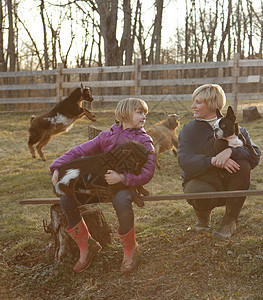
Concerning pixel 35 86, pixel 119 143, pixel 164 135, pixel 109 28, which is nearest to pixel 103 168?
pixel 119 143

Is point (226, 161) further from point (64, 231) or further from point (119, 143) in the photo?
point (64, 231)

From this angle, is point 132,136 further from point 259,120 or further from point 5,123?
point 5,123

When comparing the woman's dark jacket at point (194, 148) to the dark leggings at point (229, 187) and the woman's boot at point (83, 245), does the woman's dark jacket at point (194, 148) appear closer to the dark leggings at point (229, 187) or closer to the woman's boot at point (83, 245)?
the dark leggings at point (229, 187)

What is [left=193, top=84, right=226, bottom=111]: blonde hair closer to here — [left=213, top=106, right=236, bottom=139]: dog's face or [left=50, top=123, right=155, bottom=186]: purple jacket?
[left=213, top=106, right=236, bottom=139]: dog's face

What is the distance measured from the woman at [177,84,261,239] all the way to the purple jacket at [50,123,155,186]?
0.36 metres

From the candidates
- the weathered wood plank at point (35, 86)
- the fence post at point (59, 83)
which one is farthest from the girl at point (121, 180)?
the weathered wood plank at point (35, 86)

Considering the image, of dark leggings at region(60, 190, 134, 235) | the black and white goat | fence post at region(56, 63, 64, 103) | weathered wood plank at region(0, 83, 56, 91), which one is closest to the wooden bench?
dark leggings at region(60, 190, 134, 235)

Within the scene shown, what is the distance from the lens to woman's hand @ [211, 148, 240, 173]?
2871 mm

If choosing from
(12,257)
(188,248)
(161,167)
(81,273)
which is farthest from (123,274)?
(161,167)

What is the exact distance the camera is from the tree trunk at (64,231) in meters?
3.20

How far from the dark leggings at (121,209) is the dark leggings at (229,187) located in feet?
1.87

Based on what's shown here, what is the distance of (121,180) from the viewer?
2.78 metres

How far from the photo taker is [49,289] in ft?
9.70

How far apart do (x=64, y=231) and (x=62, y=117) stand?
11.6 feet
